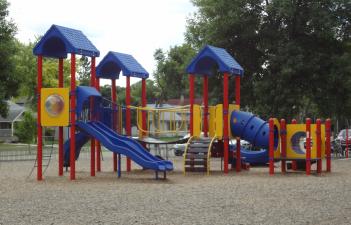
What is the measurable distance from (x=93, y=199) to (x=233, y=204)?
9.90 ft

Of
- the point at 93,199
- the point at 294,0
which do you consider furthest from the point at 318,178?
the point at 294,0

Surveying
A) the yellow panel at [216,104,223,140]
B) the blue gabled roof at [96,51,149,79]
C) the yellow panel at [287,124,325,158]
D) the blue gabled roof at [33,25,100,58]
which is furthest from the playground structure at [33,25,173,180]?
the yellow panel at [287,124,325,158]

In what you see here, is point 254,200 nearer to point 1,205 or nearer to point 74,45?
point 1,205

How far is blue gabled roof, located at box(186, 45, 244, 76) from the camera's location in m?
21.1

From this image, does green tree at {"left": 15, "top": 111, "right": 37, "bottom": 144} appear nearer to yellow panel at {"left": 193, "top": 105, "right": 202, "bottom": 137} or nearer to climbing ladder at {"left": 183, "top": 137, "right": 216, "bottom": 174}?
yellow panel at {"left": 193, "top": 105, "right": 202, "bottom": 137}

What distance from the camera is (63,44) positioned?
19828mm

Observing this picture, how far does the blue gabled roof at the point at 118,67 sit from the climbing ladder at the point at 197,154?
10.9ft

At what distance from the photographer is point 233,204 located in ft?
39.4

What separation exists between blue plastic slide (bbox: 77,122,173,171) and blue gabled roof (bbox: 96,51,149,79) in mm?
3270

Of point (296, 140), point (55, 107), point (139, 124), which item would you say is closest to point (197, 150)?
point (139, 124)

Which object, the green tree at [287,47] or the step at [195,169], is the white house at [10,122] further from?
the step at [195,169]

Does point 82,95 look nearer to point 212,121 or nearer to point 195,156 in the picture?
point 195,156

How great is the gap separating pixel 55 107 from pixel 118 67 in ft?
16.2

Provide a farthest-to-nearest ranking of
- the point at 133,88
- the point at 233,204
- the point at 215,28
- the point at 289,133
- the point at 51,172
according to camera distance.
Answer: the point at 133,88, the point at 215,28, the point at 51,172, the point at 289,133, the point at 233,204
